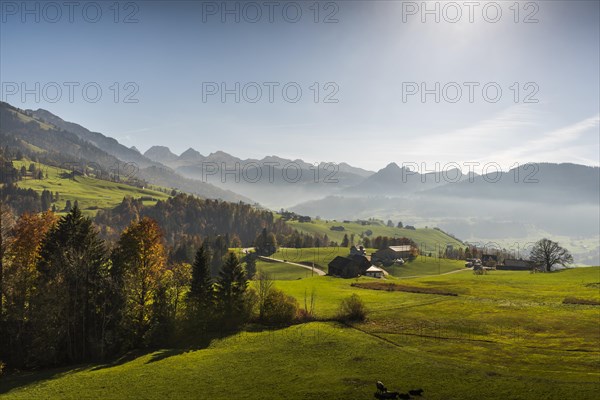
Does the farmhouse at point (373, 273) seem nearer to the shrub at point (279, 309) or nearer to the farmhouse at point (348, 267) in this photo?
the farmhouse at point (348, 267)

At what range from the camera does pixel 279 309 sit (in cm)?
7438

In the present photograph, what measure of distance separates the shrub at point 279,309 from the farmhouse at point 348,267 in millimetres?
82514

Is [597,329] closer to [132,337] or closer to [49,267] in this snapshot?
[132,337]

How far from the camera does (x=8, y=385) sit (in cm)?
4959

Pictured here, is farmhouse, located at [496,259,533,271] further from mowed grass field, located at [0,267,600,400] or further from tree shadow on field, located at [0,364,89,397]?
tree shadow on field, located at [0,364,89,397]

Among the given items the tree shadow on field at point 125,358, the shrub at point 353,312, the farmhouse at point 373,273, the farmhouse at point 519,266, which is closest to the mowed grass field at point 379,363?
the tree shadow on field at point 125,358

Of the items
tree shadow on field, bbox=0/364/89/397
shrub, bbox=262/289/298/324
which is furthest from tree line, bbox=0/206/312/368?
tree shadow on field, bbox=0/364/89/397

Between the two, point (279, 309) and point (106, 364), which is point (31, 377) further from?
point (279, 309)

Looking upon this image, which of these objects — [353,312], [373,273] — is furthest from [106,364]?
[373,273]

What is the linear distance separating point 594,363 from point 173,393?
50412 millimetres

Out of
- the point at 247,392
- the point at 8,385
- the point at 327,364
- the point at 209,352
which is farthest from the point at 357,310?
the point at 8,385

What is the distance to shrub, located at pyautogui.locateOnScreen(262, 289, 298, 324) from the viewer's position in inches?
2894

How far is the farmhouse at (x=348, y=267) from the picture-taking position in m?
156

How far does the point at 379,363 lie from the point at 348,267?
354ft
